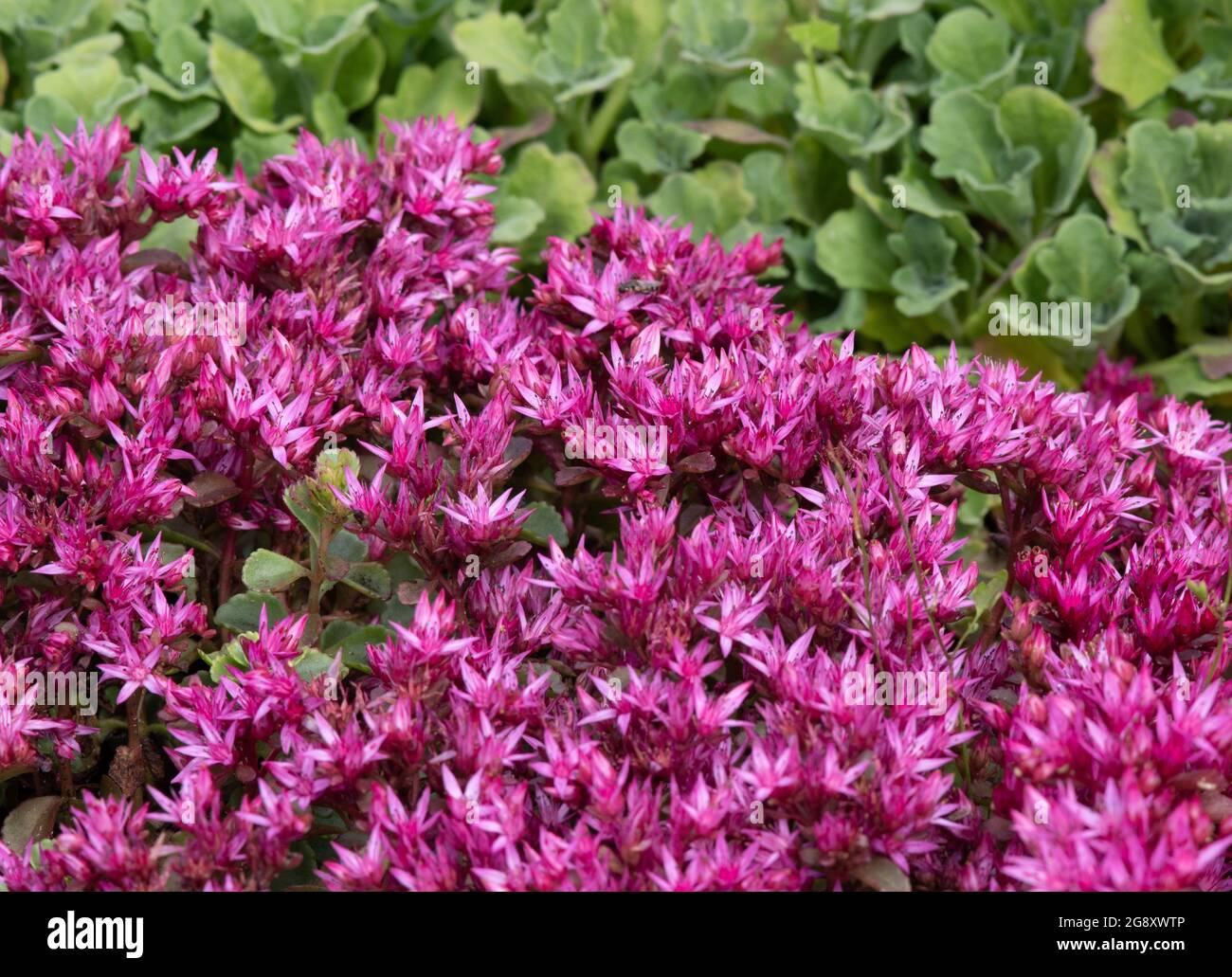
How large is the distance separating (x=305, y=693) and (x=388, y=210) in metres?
1.04

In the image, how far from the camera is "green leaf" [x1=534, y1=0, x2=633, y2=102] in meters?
3.59

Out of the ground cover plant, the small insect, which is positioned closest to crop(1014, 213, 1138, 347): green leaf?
the ground cover plant

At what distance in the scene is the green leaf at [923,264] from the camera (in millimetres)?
3461

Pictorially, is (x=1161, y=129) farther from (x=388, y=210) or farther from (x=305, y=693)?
(x=305, y=693)

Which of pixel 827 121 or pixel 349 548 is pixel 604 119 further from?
pixel 349 548

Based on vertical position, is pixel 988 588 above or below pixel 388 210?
below

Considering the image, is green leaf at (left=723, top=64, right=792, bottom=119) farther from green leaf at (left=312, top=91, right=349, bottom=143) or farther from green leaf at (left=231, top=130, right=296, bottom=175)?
green leaf at (left=231, top=130, right=296, bottom=175)

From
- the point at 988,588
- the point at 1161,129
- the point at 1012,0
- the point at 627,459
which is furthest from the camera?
the point at 1012,0

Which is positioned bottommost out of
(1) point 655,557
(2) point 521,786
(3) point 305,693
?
(2) point 521,786

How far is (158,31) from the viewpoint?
3609mm

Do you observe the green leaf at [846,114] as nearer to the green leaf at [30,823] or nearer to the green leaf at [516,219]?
the green leaf at [516,219]

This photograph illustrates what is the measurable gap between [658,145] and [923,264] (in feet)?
2.61
